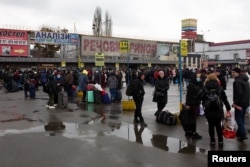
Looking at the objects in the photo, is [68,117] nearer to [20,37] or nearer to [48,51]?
[20,37]

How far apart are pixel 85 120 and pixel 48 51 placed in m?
43.2

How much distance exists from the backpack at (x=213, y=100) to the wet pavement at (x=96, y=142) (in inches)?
36.4

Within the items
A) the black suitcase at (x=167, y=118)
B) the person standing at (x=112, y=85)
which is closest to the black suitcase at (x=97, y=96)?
the person standing at (x=112, y=85)

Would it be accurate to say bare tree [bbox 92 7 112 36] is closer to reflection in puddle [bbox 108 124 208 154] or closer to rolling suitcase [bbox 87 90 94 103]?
rolling suitcase [bbox 87 90 94 103]

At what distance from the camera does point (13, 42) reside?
41.1 meters

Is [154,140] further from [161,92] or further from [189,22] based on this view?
[189,22]

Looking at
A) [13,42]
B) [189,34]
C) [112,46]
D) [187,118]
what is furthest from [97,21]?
[187,118]

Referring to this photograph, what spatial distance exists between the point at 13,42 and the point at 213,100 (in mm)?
37370

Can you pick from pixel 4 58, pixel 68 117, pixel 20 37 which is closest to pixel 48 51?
pixel 20 37

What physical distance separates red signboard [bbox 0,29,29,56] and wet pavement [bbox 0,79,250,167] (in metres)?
29.7

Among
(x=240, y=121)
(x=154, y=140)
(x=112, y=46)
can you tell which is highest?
(x=112, y=46)

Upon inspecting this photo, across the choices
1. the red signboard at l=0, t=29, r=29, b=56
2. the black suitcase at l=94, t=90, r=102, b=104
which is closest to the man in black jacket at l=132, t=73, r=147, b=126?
the black suitcase at l=94, t=90, r=102, b=104

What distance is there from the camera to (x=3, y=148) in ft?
25.1

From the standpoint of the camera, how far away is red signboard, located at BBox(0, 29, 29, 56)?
132 ft
